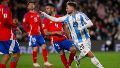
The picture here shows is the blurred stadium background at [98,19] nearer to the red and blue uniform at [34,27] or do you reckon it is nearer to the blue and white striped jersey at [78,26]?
the red and blue uniform at [34,27]

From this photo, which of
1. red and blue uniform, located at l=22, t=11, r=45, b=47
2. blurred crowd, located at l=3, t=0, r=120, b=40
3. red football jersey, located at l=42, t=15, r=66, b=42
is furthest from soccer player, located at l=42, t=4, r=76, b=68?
blurred crowd, located at l=3, t=0, r=120, b=40

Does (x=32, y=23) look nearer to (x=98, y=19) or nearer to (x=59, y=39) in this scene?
(x=59, y=39)

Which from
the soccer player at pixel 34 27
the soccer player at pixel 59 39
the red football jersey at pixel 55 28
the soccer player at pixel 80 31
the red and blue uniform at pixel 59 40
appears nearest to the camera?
the soccer player at pixel 80 31

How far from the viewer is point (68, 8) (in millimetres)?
13133

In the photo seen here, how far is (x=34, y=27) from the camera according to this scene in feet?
57.1

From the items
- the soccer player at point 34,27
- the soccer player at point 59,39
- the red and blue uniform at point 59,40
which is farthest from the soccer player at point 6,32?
the soccer player at point 34,27

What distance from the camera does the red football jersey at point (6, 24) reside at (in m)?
12.2

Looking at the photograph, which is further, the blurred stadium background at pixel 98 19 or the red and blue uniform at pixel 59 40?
the blurred stadium background at pixel 98 19

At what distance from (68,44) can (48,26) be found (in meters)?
1.02

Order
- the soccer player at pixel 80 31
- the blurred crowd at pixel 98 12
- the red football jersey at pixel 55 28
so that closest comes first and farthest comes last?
the soccer player at pixel 80 31 → the red football jersey at pixel 55 28 → the blurred crowd at pixel 98 12

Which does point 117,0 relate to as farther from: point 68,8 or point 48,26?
point 68,8

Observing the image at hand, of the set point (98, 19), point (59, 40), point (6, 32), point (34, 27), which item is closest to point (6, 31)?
point (6, 32)

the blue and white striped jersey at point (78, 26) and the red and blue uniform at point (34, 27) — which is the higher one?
the blue and white striped jersey at point (78, 26)

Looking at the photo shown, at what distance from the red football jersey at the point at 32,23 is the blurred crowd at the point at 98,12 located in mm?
8646
